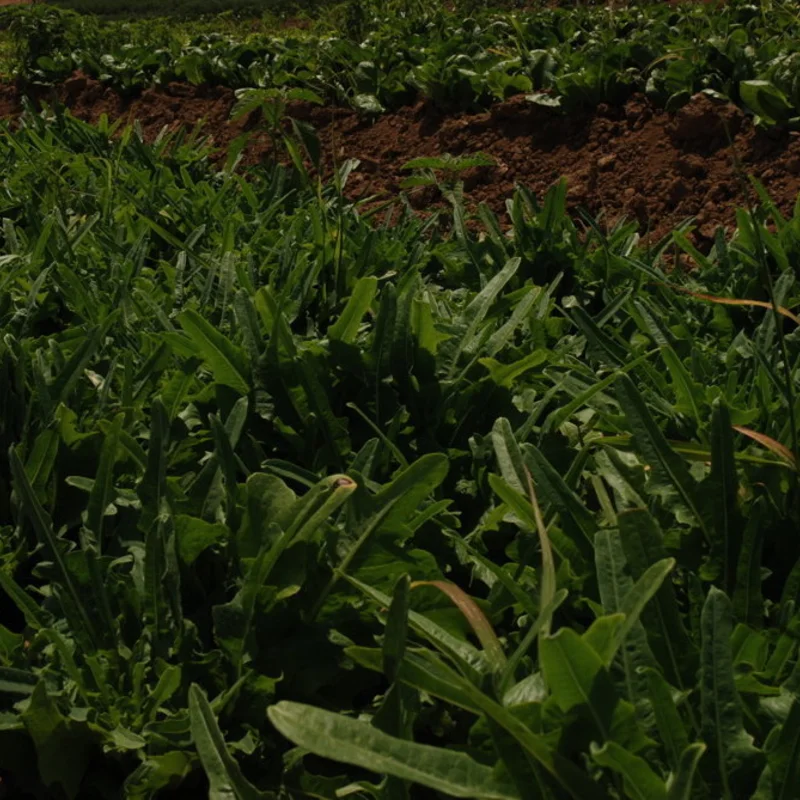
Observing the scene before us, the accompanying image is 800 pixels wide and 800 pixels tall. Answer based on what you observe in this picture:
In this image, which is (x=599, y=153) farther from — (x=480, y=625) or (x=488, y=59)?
(x=480, y=625)

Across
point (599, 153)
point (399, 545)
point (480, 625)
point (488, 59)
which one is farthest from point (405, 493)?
point (488, 59)

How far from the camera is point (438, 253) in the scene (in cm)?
289

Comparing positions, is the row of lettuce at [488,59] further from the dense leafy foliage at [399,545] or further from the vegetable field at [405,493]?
the dense leafy foliage at [399,545]

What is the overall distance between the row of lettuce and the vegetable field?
90 mm

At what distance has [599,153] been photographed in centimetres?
390

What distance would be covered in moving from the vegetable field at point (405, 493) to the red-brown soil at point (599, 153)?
0.02 metres

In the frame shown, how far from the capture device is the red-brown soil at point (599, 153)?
139 inches

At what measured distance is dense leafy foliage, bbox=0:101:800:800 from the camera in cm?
116

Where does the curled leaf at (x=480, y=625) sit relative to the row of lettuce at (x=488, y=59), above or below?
below

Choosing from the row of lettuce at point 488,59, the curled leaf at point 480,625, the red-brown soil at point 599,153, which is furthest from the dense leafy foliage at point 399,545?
the row of lettuce at point 488,59

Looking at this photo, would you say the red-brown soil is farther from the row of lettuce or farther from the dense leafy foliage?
the dense leafy foliage

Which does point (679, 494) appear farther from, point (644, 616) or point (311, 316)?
point (311, 316)

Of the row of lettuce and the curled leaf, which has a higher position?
the row of lettuce

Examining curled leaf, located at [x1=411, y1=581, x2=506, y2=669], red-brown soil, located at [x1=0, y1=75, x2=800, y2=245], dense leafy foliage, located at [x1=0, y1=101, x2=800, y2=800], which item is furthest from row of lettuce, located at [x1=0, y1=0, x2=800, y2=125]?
curled leaf, located at [x1=411, y1=581, x2=506, y2=669]
